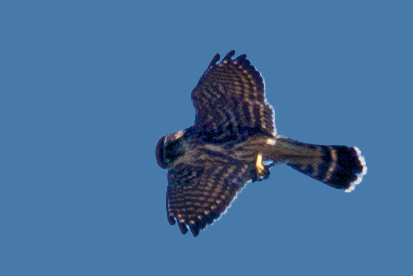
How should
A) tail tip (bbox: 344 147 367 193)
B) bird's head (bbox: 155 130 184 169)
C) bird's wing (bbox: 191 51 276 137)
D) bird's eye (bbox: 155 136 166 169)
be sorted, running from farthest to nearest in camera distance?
bird's eye (bbox: 155 136 166 169), bird's head (bbox: 155 130 184 169), bird's wing (bbox: 191 51 276 137), tail tip (bbox: 344 147 367 193)

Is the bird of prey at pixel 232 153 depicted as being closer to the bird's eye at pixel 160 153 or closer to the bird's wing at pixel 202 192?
the bird's wing at pixel 202 192

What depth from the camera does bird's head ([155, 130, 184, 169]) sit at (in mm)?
10605

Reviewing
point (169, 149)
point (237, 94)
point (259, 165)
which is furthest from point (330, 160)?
point (169, 149)

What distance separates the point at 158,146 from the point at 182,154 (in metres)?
0.61

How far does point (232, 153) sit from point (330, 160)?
1.44 metres

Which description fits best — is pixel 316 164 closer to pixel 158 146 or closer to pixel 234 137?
pixel 234 137

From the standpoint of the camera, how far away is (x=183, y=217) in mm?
9812

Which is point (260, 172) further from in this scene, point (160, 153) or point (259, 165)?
point (160, 153)

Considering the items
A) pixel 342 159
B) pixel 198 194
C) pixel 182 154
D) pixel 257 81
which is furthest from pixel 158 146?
pixel 342 159

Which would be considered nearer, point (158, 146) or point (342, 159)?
point (342, 159)

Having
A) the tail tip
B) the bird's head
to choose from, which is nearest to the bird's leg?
the tail tip

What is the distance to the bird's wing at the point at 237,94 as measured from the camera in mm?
9938

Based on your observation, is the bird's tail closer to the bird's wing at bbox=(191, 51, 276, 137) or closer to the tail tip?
the tail tip

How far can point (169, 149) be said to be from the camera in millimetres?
10727
